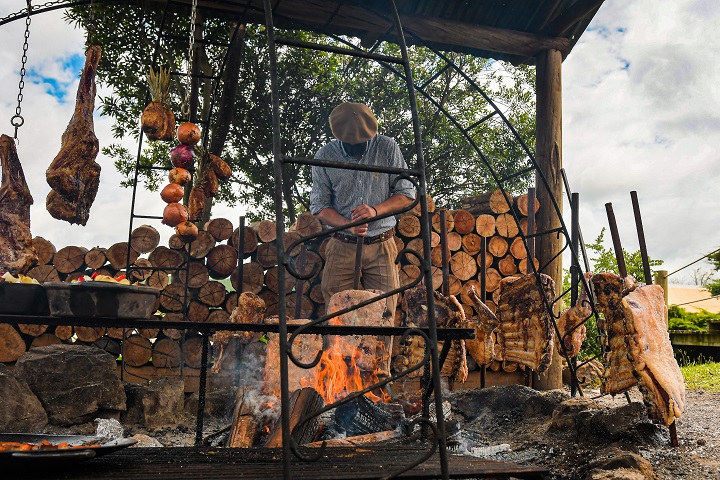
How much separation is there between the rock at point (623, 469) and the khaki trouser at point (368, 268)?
2.52 metres

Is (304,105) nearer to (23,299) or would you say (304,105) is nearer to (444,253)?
(444,253)

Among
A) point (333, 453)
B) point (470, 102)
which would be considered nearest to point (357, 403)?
point (333, 453)

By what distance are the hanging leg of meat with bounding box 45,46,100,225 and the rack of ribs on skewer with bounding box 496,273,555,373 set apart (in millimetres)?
3631

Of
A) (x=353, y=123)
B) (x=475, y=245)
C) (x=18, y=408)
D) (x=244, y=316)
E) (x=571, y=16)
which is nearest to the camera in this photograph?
(x=18, y=408)

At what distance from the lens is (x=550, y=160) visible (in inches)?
275

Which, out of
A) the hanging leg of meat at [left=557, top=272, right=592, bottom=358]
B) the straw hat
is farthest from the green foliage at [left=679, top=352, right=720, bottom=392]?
the straw hat

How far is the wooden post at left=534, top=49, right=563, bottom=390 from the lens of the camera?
22.7 feet

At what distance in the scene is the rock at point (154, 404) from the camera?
607 cm

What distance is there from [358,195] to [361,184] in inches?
4.2

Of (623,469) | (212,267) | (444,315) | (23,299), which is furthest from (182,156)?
(623,469)

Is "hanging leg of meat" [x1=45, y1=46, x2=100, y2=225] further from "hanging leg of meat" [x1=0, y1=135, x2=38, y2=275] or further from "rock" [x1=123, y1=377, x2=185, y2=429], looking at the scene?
"rock" [x1=123, y1=377, x2=185, y2=429]

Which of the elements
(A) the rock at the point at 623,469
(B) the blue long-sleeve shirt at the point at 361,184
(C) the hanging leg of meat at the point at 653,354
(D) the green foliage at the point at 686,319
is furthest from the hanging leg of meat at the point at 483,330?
(D) the green foliage at the point at 686,319

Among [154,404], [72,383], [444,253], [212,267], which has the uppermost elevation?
[212,267]

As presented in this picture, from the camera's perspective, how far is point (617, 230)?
490cm
